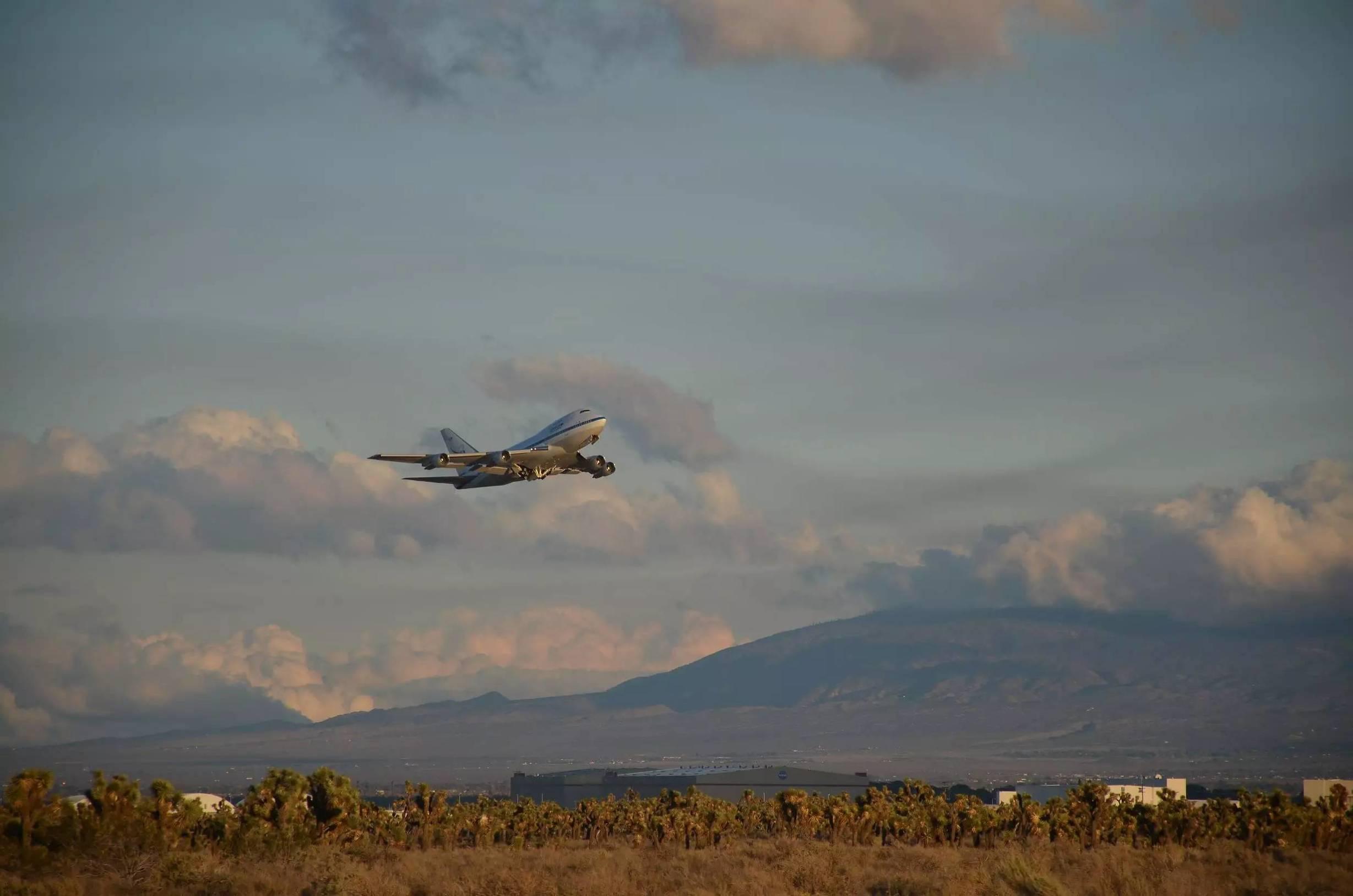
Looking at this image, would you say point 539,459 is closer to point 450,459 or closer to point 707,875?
point 450,459

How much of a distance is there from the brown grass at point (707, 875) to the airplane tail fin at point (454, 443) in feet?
174

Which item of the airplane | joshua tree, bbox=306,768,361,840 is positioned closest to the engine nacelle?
the airplane

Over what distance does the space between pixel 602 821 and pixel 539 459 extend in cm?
5223

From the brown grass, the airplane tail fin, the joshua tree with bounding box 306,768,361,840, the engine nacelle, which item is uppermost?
the airplane tail fin

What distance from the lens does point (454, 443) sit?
480 feet

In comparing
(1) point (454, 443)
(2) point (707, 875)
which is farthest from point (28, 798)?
(1) point (454, 443)

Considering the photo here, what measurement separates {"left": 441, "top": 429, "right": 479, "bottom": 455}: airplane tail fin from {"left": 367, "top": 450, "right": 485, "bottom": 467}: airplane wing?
3718cm

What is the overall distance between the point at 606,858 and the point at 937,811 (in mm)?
50891

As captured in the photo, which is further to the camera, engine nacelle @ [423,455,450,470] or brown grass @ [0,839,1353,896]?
engine nacelle @ [423,455,450,470]

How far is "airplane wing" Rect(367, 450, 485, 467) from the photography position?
96938 millimetres

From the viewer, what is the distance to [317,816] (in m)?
86.2

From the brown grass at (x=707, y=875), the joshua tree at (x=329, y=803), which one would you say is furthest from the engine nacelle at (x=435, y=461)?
the brown grass at (x=707, y=875)

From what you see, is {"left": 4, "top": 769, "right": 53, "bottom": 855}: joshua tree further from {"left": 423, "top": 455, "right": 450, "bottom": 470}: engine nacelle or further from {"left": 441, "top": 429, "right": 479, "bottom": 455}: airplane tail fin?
{"left": 441, "top": 429, "right": 479, "bottom": 455}: airplane tail fin

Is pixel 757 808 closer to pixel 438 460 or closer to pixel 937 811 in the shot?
pixel 937 811
